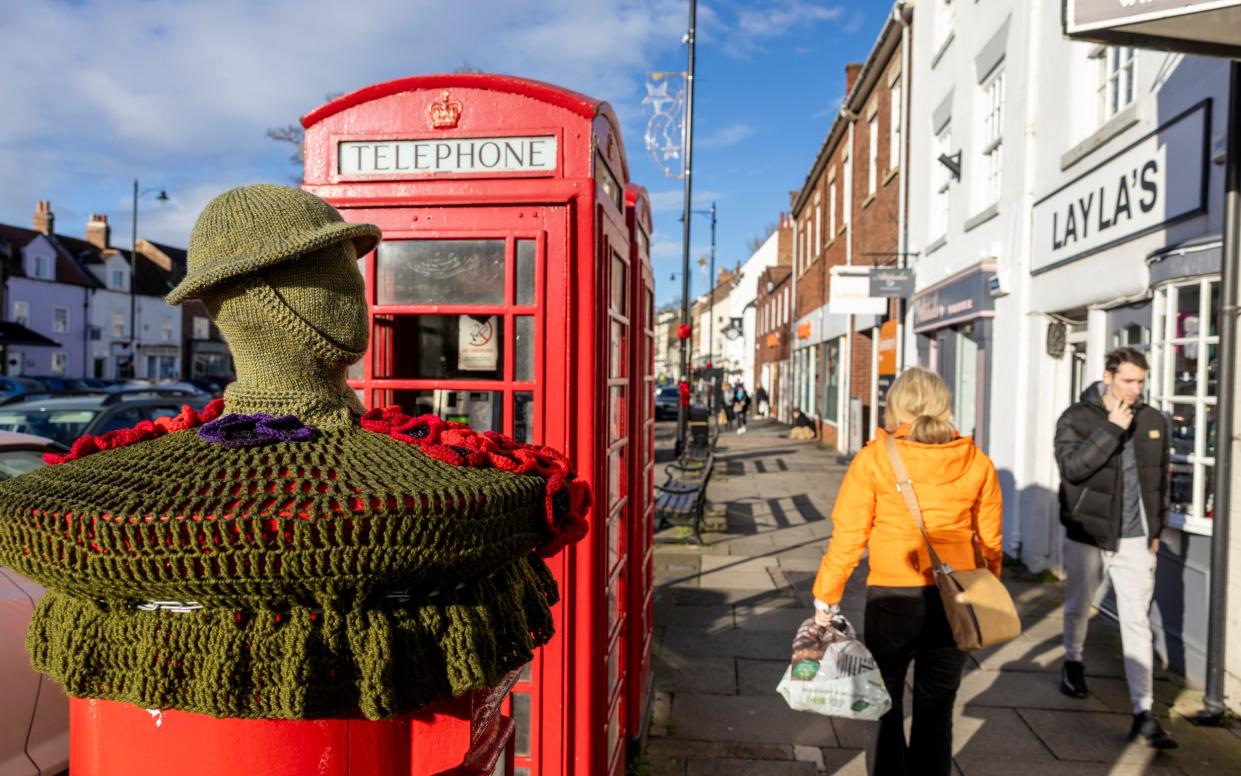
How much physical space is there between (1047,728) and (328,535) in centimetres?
461

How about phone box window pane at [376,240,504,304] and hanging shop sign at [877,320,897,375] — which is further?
hanging shop sign at [877,320,897,375]

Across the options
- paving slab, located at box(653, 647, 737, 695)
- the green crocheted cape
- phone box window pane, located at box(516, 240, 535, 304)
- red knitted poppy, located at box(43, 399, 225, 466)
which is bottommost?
paving slab, located at box(653, 647, 737, 695)

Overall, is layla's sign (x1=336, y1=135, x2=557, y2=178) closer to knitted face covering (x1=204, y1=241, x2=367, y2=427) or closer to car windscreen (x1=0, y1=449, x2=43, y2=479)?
knitted face covering (x1=204, y1=241, x2=367, y2=427)

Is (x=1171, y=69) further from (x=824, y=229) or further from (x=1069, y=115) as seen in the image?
(x=824, y=229)

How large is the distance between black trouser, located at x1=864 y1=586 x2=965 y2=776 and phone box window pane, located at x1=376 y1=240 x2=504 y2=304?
1989mm

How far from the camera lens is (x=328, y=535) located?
101 centimetres

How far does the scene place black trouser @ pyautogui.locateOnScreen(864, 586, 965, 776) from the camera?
10.7 ft

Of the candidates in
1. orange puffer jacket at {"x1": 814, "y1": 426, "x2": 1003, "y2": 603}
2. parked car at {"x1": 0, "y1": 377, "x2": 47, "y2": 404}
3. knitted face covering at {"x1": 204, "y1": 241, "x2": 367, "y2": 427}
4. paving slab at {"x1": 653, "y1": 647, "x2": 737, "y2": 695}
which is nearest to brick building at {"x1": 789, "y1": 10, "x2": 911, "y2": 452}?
paving slab at {"x1": 653, "y1": 647, "x2": 737, "y2": 695}

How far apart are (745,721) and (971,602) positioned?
1.79 metres

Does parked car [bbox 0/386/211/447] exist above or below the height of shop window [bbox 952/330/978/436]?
below

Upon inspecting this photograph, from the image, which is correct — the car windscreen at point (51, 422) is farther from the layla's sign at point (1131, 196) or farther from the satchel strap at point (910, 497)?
the layla's sign at point (1131, 196)

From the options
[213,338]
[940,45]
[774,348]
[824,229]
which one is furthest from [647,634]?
[213,338]

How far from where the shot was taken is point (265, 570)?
1.02 m

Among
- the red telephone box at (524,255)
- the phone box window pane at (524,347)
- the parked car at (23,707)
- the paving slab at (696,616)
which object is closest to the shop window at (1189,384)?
the paving slab at (696,616)
